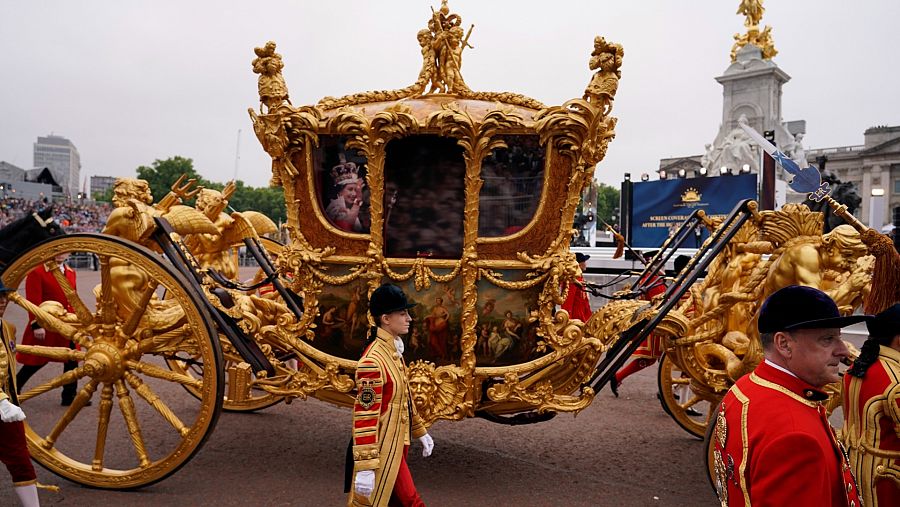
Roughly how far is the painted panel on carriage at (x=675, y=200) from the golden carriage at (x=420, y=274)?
1215 cm

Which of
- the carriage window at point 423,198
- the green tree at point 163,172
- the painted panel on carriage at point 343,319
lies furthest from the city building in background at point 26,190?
the carriage window at point 423,198

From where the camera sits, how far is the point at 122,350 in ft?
14.2

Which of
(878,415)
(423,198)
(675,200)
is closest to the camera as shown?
(878,415)

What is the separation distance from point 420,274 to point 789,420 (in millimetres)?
2828

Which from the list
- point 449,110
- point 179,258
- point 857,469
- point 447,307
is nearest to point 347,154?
point 449,110

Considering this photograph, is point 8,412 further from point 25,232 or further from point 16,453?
point 25,232

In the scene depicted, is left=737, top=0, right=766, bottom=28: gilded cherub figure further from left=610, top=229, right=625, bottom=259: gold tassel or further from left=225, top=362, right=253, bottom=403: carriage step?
left=225, top=362, right=253, bottom=403: carriage step

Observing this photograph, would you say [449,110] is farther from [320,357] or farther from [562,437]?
[562,437]

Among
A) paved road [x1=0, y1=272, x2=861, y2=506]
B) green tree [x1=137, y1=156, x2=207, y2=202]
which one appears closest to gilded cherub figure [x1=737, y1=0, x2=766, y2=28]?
paved road [x1=0, y1=272, x2=861, y2=506]

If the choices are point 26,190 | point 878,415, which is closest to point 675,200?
point 878,415

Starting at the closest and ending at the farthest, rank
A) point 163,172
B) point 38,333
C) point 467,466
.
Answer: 1. point 467,466
2. point 38,333
3. point 163,172

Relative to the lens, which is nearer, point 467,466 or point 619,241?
point 467,466

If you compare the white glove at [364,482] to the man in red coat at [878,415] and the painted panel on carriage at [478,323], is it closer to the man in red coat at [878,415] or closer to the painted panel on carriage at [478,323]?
the painted panel on carriage at [478,323]

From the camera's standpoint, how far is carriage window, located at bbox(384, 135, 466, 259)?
417 centimetres
